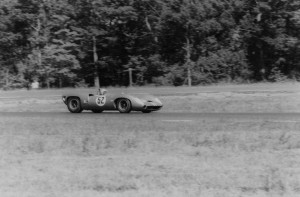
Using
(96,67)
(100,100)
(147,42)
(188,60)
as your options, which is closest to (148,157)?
(100,100)

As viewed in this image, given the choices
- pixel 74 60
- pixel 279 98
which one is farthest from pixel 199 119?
pixel 74 60

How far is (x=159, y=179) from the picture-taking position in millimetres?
6465

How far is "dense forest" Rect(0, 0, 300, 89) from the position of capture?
46188 mm

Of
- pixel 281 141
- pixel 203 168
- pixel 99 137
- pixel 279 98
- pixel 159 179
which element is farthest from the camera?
pixel 279 98

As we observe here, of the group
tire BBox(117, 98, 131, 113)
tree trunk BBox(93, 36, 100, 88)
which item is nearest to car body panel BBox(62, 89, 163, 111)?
tire BBox(117, 98, 131, 113)

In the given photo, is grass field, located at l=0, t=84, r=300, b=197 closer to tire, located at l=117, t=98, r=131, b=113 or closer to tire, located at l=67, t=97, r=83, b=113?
tire, located at l=117, t=98, r=131, b=113

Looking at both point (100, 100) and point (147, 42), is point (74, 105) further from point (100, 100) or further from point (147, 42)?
point (147, 42)

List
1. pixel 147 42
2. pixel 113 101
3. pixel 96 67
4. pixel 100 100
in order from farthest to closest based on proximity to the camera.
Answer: pixel 96 67
pixel 147 42
pixel 100 100
pixel 113 101

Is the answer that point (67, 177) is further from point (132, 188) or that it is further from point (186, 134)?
point (186, 134)

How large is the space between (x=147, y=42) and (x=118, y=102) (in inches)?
1272

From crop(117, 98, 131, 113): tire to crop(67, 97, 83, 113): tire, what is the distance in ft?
5.41

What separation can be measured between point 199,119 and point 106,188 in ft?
29.2

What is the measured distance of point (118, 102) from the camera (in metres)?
17.5

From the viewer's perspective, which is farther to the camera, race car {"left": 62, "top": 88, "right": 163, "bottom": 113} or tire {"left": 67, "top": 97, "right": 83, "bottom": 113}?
tire {"left": 67, "top": 97, "right": 83, "bottom": 113}
